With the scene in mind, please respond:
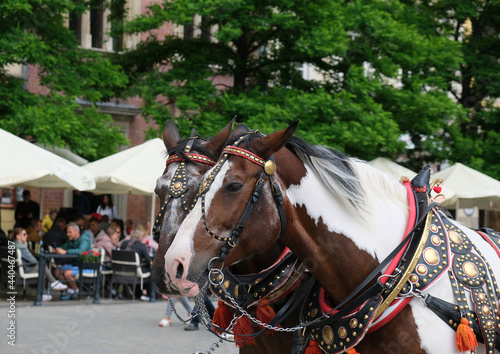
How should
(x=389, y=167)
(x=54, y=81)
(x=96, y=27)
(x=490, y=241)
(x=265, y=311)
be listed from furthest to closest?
1. (x=96, y=27)
2. (x=389, y=167)
3. (x=54, y=81)
4. (x=265, y=311)
5. (x=490, y=241)

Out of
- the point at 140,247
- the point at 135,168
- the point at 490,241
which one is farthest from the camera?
the point at 140,247

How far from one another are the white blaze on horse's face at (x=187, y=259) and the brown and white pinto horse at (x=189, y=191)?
676mm

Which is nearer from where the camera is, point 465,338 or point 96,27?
point 465,338

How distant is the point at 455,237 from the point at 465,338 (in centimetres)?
54

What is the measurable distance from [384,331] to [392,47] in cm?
1388

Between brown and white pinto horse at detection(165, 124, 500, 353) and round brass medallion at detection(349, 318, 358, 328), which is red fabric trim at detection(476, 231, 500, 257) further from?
round brass medallion at detection(349, 318, 358, 328)

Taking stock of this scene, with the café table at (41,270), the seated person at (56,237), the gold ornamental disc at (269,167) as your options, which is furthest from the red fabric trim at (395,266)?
the seated person at (56,237)

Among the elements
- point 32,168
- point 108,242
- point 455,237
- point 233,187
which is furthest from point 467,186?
point 233,187

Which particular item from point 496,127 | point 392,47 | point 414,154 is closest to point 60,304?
point 392,47

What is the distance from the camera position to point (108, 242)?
13438 mm

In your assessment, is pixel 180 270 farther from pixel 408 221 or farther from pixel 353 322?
pixel 408 221

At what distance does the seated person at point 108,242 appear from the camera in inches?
526

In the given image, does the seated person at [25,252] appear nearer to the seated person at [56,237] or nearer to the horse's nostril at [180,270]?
the seated person at [56,237]

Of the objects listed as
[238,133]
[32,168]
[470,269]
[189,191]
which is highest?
[238,133]
